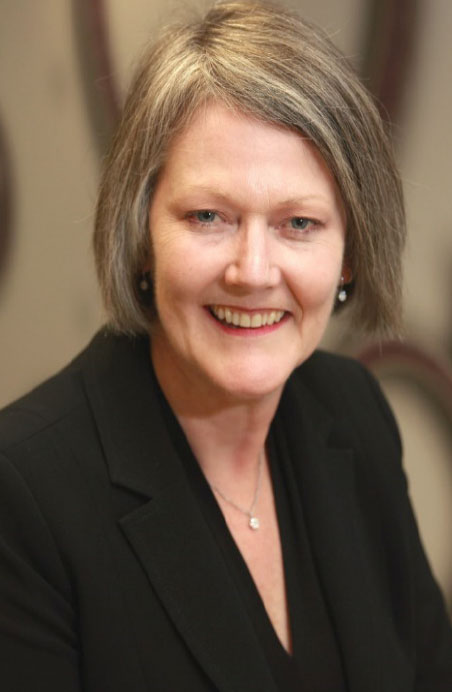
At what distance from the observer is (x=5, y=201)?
1710mm

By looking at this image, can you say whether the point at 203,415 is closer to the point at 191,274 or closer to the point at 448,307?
the point at 191,274

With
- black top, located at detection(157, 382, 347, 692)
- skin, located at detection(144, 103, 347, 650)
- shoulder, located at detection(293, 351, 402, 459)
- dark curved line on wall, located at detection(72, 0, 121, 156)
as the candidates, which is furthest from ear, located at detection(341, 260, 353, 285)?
dark curved line on wall, located at detection(72, 0, 121, 156)

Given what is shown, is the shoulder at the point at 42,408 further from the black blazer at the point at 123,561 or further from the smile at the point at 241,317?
the smile at the point at 241,317

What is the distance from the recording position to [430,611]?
1.41m

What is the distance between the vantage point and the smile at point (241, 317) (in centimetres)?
108

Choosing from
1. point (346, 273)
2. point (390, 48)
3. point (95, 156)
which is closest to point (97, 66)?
point (95, 156)

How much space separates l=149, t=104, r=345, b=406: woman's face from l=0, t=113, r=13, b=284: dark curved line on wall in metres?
0.70

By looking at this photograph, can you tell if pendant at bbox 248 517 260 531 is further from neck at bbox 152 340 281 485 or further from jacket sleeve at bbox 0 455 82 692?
jacket sleeve at bbox 0 455 82 692

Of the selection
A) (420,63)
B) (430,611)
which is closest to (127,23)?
(420,63)

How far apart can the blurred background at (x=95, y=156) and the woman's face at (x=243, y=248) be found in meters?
0.48

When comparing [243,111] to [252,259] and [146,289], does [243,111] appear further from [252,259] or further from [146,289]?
[146,289]

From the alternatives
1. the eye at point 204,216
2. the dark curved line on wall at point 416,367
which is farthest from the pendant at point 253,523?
the dark curved line on wall at point 416,367

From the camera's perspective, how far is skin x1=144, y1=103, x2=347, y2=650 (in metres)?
1.01

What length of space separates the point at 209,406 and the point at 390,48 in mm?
889
